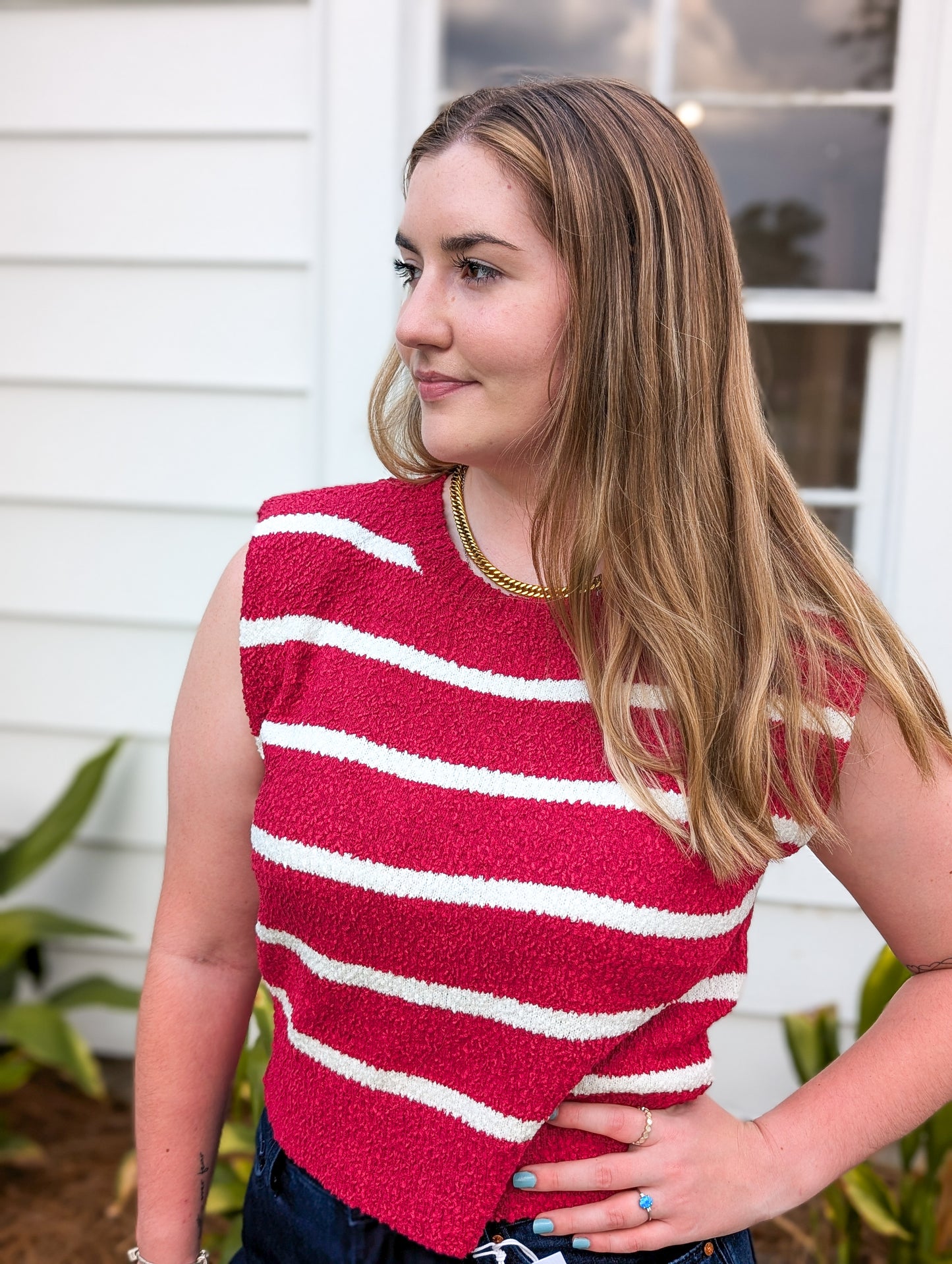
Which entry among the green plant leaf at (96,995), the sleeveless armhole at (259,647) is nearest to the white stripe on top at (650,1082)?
the sleeveless armhole at (259,647)

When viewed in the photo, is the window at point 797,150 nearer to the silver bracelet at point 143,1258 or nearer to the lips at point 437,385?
the lips at point 437,385

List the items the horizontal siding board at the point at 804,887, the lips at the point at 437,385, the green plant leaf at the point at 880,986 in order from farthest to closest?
the horizontal siding board at the point at 804,887, the green plant leaf at the point at 880,986, the lips at the point at 437,385

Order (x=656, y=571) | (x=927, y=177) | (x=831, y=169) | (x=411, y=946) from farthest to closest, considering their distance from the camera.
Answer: (x=831, y=169)
(x=927, y=177)
(x=656, y=571)
(x=411, y=946)

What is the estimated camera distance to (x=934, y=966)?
1.26 metres

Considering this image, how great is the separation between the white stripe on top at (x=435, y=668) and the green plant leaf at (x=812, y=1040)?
123 centimetres

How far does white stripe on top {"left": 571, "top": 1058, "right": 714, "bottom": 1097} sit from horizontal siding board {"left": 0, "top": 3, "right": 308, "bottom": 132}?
2040mm

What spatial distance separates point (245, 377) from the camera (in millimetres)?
2480

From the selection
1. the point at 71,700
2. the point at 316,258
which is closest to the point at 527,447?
the point at 316,258

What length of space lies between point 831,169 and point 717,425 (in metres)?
1.50

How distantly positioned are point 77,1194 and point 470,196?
2.46m

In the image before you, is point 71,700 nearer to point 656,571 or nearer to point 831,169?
point 656,571

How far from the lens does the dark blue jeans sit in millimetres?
1117

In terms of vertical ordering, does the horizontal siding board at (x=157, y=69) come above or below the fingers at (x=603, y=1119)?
above

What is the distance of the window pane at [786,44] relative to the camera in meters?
2.33
